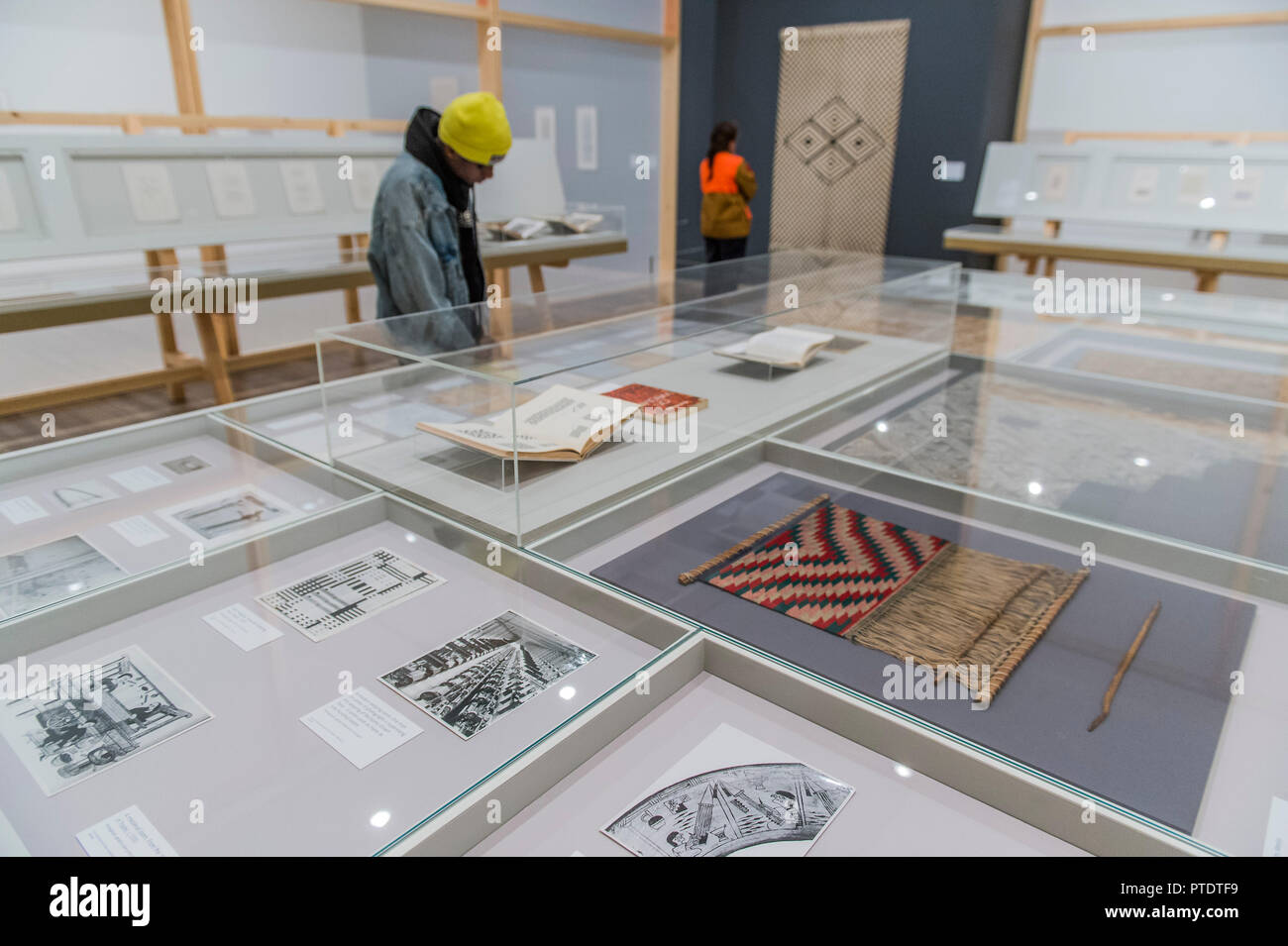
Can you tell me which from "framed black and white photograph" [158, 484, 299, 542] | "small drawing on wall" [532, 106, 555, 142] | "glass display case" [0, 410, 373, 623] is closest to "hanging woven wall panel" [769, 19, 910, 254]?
"small drawing on wall" [532, 106, 555, 142]

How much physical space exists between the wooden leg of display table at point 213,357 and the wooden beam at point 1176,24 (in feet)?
20.0

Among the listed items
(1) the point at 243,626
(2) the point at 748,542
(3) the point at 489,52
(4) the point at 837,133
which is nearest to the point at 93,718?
(1) the point at 243,626

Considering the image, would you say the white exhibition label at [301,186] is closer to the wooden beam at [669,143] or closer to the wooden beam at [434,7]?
the wooden beam at [434,7]

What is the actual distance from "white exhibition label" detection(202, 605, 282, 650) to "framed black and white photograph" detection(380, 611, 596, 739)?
232 mm

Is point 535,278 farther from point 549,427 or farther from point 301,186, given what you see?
point 549,427

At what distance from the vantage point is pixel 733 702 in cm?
Answer: 120

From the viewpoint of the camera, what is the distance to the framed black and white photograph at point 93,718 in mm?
1054

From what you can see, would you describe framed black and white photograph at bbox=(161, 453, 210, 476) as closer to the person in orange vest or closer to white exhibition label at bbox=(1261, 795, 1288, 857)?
white exhibition label at bbox=(1261, 795, 1288, 857)

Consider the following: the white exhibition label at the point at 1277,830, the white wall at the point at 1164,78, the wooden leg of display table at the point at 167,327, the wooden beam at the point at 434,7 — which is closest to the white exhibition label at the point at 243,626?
the white exhibition label at the point at 1277,830

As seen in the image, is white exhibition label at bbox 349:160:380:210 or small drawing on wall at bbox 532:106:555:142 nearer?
white exhibition label at bbox 349:160:380:210

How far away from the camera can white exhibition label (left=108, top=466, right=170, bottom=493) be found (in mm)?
1821

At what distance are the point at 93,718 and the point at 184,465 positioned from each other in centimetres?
94

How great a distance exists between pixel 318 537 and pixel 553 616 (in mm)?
518
